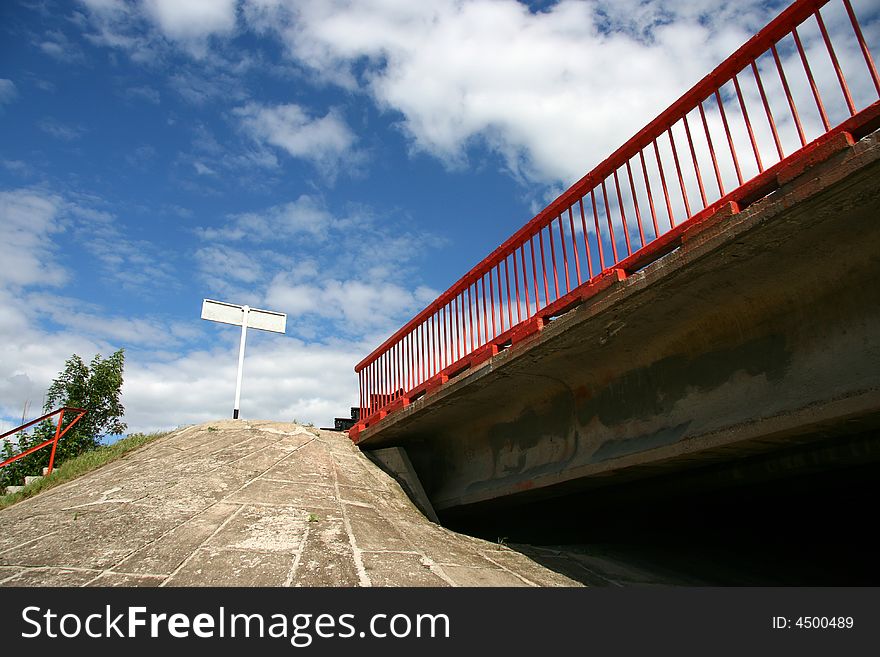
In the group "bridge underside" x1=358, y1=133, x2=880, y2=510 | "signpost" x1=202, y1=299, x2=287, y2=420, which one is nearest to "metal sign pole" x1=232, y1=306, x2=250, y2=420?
"signpost" x1=202, y1=299, x2=287, y2=420

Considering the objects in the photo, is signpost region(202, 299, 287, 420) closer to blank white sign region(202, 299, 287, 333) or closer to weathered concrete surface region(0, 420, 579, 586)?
blank white sign region(202, 299, 287, 333)

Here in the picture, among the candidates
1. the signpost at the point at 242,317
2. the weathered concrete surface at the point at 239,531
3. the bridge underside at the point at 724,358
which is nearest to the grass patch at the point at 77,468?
the weathered concrete surface at the point at 239,531

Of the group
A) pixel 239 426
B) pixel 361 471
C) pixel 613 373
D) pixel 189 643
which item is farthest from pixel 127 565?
pixel 239 426

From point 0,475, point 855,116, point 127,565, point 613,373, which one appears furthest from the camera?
point 0,475

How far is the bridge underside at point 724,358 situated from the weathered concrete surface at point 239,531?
1521mm

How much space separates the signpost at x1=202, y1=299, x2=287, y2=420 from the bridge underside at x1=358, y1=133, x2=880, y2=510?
820cm

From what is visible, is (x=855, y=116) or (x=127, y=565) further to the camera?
(x=127, y=565)

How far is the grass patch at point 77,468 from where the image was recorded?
7668 mm

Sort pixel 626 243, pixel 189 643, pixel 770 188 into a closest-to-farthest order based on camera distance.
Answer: pixel 189 643
pixel 770 188
pixel 626 243

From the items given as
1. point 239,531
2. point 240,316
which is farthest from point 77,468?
point 240,316

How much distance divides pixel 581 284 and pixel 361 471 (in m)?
4.66

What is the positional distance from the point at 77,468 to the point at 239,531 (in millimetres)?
4844

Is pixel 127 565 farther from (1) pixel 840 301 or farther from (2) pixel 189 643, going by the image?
(1) pixel 840 301

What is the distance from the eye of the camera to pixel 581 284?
5.18 metres
